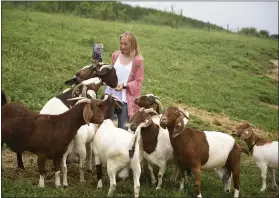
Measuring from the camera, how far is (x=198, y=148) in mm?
7242

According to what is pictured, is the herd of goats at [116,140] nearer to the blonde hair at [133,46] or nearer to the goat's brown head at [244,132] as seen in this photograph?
the goat's brown head at [244,132]

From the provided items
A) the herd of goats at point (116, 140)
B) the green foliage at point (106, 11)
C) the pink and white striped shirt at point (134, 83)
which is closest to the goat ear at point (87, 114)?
the herd of goats at point (116, 140)

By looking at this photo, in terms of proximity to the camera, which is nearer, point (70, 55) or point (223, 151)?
point (223, 151)

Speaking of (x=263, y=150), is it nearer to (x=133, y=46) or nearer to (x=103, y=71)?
(x=133, y=46)

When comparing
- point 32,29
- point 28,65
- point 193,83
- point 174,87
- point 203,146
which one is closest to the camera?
point 203,146

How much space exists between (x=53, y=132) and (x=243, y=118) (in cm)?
1118

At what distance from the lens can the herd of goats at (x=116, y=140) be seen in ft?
22.8

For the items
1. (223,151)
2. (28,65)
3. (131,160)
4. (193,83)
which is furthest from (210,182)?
(193,83)

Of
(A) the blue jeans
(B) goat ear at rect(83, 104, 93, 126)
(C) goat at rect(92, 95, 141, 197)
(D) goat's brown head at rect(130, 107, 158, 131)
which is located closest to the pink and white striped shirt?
(A) the blue jeans

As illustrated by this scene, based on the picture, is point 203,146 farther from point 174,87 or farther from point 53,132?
point 174,87

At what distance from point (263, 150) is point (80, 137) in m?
3.55

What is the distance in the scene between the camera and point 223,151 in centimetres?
739

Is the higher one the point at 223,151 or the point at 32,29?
the point at 32,29

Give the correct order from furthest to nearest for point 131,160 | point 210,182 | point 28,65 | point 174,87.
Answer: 1. point 174,87
2. point 28,65
3. point 210,182
4. point 131,160
